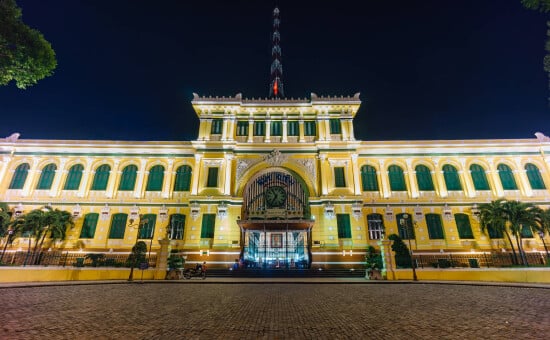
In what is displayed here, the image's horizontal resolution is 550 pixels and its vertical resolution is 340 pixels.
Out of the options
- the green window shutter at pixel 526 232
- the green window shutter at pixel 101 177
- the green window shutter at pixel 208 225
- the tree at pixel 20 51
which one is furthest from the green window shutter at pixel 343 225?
the green window shutter at pixel 101 177

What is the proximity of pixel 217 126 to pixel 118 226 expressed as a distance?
15.3m

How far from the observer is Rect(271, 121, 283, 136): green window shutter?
29609mm

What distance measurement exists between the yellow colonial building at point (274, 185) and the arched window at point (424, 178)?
0.12m

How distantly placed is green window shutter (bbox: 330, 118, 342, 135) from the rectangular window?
46.4ft

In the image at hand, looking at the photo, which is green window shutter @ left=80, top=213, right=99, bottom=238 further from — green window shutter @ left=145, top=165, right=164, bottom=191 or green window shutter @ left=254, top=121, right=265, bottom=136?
green window shutter @ left=254, top=121, right=265, bottom=136

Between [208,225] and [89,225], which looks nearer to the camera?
[208,225]

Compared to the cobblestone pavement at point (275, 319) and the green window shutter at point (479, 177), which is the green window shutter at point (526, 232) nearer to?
the green window shutter at point (479, 177)

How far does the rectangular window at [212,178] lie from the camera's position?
26.8 metres

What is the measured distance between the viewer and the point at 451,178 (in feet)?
92.4

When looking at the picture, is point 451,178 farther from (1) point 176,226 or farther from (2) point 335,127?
(1) point 176,226

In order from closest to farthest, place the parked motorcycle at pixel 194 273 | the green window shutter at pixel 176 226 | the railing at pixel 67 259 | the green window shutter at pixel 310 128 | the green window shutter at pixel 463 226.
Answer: the parked motorcycle at pixel 194 273
the railing at pixel 67 259
the green window shutter at pixel 463 226
the green window shutter at pixel 176 226
the green window shutter at pixel 310 128

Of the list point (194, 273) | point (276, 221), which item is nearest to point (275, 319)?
point (194, 273)

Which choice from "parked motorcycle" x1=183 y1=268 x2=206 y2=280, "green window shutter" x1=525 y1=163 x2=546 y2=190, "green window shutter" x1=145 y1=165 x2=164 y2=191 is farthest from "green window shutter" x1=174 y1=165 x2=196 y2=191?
"green window shutter" x1=525 y1=163 x2=546 y2=190

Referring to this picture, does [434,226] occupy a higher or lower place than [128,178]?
lower
